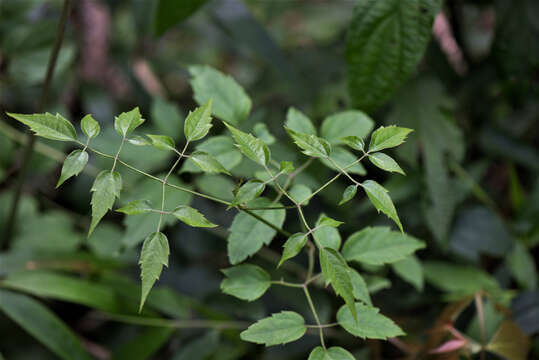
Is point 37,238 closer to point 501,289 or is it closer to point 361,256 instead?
point 361,256

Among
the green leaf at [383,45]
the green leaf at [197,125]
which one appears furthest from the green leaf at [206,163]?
the green leaf at [383,45]

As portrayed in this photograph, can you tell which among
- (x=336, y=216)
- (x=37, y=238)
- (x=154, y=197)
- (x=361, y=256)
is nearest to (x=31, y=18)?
(x=37, y=238)

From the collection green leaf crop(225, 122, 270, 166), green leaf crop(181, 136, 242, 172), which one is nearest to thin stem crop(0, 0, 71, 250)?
green leaf crop(181, 136, 242, 172)

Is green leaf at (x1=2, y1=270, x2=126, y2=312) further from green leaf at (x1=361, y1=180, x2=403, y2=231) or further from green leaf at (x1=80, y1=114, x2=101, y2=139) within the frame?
green leaf at (x1=361, y1=180, x2=403, y2=231)

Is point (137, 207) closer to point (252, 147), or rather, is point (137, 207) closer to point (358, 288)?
point (252, 147)

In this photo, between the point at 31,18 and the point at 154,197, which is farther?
the point at 31,18

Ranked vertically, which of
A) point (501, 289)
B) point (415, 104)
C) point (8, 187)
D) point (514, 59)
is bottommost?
point (8, 187)
